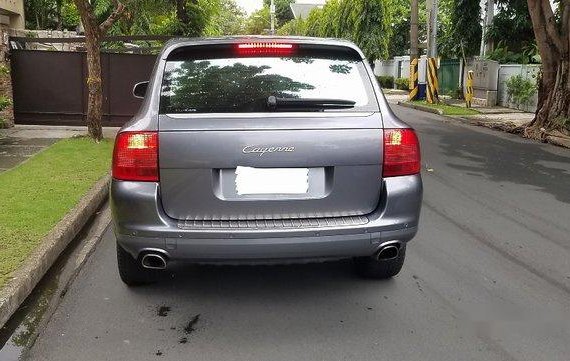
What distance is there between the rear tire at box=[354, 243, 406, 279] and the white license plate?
3.49 ft

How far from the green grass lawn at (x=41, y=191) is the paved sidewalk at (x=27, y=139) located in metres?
0.28

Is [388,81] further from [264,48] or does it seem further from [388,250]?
[388,250]

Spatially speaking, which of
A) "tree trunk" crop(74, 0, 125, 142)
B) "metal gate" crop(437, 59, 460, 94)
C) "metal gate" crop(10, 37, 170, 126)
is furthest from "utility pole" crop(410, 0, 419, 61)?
"tree trunk" crop(74, 0, 125, 142)

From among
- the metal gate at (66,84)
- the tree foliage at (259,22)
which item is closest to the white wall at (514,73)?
the metal gate at (66,84)

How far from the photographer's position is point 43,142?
35.8 feet

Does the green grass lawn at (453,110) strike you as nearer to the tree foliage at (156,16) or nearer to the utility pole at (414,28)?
the utility pole at (414,28)

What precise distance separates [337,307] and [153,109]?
1715mm

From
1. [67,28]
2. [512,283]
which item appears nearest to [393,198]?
[512,283]

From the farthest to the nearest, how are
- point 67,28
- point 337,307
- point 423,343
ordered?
point 67,28
point 337,307
point 423,343

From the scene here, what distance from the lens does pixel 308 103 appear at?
12.4ft

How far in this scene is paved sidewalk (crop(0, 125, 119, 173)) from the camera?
9086 millimetres

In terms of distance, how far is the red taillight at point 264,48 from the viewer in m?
3.99

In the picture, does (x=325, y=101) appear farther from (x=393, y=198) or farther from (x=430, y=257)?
(x=430, y=257)

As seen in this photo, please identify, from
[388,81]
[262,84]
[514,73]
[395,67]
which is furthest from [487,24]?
[262,84]
